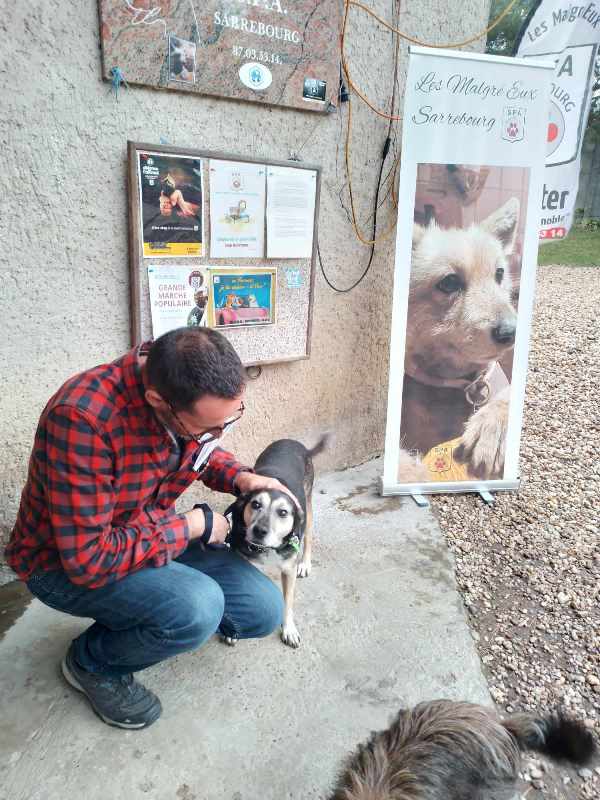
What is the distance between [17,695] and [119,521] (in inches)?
32.8

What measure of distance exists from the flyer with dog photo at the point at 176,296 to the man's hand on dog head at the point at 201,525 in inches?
43.6

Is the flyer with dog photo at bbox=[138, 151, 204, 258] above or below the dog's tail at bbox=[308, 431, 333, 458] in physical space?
above

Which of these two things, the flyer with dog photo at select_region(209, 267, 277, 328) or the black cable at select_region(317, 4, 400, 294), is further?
the black cable at select_region(317, 4, 400, 294)

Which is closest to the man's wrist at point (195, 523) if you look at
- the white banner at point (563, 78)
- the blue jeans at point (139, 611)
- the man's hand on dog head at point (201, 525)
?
the man's hand on dog head at point (201, 525)

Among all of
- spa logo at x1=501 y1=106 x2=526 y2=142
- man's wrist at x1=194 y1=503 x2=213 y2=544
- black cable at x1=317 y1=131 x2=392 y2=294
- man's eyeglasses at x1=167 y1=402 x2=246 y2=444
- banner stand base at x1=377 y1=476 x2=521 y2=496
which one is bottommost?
banner stand base at x1=377 y1=476 x2=521 y2=496

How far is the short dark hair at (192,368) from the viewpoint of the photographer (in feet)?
5.18

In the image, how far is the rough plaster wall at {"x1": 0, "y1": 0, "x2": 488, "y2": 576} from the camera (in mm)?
2428

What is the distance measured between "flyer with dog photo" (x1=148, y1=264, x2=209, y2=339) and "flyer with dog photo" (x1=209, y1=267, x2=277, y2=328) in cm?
6

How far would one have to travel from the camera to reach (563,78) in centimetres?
393

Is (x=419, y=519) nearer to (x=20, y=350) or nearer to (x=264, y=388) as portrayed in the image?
(x=264, y=388)

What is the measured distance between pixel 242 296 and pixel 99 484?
180 cm

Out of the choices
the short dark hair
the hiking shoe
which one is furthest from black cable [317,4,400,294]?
the hiking shoe

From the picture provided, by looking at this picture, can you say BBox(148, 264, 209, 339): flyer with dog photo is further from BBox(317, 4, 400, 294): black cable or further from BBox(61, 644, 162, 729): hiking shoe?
BBox(61, 644, 162, 729): hiking shoe

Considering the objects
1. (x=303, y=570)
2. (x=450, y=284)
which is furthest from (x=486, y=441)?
(x=303, y=570)
